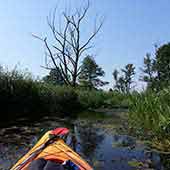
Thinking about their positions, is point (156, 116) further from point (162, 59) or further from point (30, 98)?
point (162, 59)

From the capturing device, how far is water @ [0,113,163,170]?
528cm

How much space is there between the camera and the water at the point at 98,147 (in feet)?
17.3

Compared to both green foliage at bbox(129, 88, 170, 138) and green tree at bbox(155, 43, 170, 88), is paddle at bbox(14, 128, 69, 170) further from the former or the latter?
green tree at bbox(155, 43, 170, 88)


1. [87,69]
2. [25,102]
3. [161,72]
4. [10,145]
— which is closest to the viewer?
[10,145]

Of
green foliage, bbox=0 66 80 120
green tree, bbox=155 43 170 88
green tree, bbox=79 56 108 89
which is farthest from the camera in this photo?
green tree, bbox=79 56 108 89

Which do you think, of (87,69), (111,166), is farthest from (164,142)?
(87,69)

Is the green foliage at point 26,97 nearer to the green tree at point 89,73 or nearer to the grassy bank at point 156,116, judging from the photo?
the grassy bank at point 156,116

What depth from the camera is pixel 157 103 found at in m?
6.50

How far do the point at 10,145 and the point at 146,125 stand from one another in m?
3.37

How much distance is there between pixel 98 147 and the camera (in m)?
6.85

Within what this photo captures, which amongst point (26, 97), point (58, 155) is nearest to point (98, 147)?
point (58, 155)

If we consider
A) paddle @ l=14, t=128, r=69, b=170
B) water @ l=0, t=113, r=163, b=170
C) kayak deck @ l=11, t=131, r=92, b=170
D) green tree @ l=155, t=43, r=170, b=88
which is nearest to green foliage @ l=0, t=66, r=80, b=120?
water @ l=0, t=113, r=163, b=170

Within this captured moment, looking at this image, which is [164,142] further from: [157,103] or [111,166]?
[111,166]

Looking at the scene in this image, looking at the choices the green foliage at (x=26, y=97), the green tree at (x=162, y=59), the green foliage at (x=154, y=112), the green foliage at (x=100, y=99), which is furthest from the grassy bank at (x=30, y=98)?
the green tree at (x=162, y=59)
